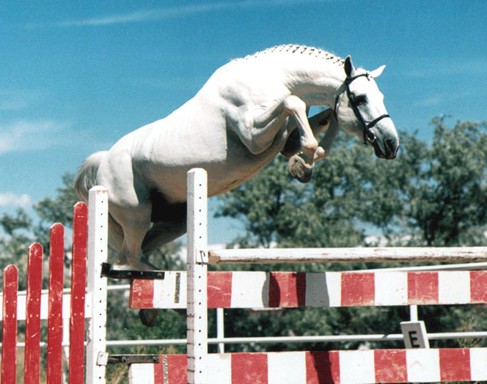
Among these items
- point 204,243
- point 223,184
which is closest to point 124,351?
point 223,184

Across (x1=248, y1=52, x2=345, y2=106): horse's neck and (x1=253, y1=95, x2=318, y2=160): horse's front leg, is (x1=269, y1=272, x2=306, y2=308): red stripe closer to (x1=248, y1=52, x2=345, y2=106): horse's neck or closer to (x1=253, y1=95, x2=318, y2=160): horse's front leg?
(x1=253, y1=95, x2=318, y2=160): horse's front leg

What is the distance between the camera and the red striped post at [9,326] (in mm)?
3264

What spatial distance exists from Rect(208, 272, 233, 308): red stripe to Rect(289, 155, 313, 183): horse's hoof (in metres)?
1.00

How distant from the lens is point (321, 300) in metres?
→ 3.20

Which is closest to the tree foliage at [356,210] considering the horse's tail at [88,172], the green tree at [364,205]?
the green tree at [364,205]

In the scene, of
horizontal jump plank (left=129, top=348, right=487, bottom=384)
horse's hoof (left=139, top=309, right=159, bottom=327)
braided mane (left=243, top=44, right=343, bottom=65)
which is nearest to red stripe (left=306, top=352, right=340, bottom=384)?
horizontal jump plank (left=129, top=348, right=487, bottom=384)

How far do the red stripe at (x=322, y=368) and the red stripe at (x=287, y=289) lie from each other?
7.7 inches

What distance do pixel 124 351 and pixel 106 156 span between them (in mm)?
3266

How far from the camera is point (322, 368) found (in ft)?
10.4

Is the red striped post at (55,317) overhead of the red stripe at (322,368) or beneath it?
overhead

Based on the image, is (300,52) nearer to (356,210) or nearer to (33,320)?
(33,320)

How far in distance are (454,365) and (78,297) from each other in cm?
141

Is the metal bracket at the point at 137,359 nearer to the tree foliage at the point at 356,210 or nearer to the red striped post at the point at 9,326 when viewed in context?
the red striped post at the point at 9,326

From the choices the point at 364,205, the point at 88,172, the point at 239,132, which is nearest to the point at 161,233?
the point at 88,172
